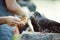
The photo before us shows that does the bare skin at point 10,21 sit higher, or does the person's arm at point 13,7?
the person's arm at point 13,7

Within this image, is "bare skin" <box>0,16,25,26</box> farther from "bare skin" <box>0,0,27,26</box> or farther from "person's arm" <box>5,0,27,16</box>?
"person's arm" <box>5,0,27,16</box>

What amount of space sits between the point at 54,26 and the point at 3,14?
432 millimetres

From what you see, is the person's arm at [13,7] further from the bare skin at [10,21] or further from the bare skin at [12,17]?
the bare skin at [10,21]

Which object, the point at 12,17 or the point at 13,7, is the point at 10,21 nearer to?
the point at 12,17

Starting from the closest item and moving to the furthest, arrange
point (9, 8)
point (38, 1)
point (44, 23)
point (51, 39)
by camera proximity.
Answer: point (51, 39) < point (44, 23) < point (9, 8) < point (38, 1)

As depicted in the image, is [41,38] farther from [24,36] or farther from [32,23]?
[32,23]

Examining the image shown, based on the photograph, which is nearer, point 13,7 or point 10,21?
point 10,21

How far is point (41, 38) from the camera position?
69 cm

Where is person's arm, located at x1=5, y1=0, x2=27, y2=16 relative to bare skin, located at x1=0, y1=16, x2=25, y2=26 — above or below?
above

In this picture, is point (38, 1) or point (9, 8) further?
point (38, 1)

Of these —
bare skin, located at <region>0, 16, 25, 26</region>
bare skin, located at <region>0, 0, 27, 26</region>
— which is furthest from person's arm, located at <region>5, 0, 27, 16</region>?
bare skin, located at <region>0, 16, 25, 26</region>

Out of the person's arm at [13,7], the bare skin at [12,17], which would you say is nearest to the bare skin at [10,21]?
the bare skin at [12,17]

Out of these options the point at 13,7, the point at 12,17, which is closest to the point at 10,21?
the point at 12,17

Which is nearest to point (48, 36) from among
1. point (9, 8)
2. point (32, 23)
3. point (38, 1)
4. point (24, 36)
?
point (24, 36)
